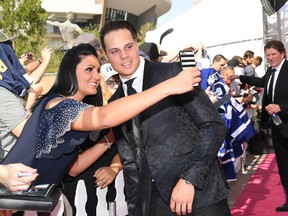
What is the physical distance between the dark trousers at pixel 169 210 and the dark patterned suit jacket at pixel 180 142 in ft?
0.12

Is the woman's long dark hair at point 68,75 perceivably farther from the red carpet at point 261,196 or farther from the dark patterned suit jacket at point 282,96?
the red carpet at point 261,196

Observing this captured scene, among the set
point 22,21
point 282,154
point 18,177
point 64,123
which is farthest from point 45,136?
point 22,21

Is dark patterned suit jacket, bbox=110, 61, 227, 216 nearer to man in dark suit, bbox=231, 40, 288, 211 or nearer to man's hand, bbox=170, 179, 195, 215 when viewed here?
man's hand, bbox=170, 179, 195, 215

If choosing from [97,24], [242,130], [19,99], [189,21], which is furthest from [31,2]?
[97,24]

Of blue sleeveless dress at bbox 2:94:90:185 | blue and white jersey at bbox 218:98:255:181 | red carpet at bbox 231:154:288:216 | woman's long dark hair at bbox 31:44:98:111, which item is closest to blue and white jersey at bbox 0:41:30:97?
woman's long dark hair at bbox 31:44:98:111

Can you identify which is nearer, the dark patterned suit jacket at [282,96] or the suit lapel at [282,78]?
the dark patterned suit jacket at [282,96]

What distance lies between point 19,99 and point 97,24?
54.7m

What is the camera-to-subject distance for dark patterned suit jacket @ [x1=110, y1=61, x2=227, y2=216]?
2.16m

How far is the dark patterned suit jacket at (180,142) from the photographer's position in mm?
2156

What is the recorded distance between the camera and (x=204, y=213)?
2.23 meters

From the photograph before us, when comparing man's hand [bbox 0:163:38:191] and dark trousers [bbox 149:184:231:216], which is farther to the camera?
dark trousers [bbox 149:184:231:216]

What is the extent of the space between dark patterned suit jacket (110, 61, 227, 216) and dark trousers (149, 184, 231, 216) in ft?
0.12

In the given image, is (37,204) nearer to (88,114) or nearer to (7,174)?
(7,174)

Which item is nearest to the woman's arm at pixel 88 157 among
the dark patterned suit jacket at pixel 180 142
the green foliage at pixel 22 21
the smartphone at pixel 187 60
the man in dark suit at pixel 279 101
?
the dark patterned suit jacket at pixel 180 142
